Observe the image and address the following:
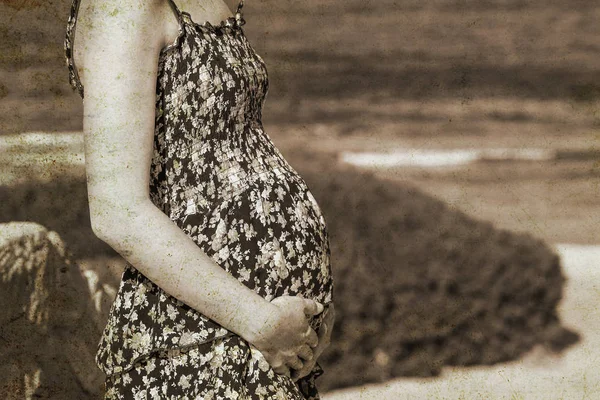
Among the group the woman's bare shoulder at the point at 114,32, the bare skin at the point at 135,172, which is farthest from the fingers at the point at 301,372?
the woman's bare shoulder at the point at 114,32

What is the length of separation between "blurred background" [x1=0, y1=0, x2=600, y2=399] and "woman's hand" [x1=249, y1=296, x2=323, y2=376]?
1.23 metres

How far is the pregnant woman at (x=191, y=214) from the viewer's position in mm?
803

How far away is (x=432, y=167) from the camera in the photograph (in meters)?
2.15

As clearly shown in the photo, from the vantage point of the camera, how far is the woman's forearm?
31.6 inches

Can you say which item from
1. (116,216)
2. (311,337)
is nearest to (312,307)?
(311,337)

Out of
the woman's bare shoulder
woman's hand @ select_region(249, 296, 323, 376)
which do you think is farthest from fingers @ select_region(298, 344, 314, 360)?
the woman's bare shoulder

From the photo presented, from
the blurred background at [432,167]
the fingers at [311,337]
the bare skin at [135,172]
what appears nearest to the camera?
the bare skin at [135,172]

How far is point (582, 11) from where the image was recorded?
2.11 meters

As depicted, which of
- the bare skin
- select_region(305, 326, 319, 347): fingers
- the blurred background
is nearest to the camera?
the bare skin

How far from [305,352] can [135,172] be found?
30 cm

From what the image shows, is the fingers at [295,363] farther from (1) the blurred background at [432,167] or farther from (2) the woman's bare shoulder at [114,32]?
(1) the blurred background at [432,167]

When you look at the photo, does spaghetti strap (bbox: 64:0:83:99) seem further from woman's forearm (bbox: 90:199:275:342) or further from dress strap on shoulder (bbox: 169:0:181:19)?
woman's forearm (bbox: 90:199:275:342)

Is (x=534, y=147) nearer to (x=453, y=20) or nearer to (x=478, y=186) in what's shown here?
(x=478, y=186)

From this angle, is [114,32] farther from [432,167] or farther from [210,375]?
[432,167]
